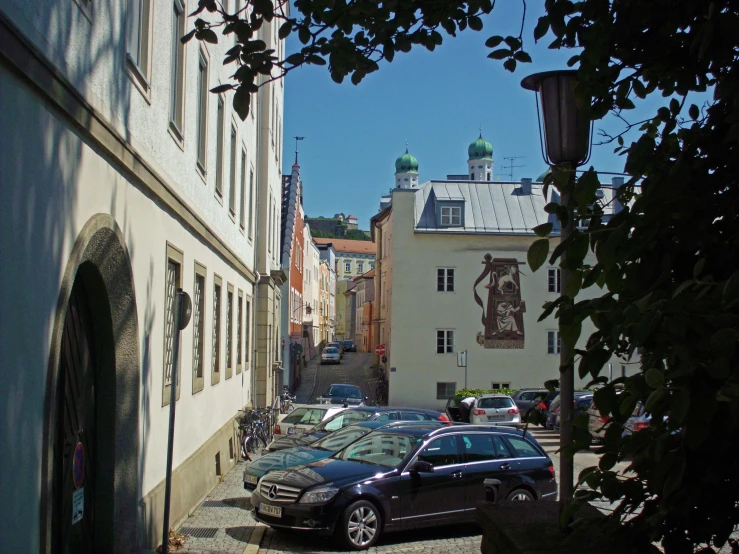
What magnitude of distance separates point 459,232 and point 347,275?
114 metres

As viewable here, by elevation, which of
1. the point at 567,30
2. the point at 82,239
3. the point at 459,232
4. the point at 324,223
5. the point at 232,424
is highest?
the point at 324,223

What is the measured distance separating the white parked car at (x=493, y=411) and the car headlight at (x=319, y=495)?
20.3 meters

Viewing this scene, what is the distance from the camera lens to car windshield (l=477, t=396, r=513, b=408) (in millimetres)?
30422

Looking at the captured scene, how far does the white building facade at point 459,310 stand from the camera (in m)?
42.8

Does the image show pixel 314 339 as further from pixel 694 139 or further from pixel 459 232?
pixel 694 139

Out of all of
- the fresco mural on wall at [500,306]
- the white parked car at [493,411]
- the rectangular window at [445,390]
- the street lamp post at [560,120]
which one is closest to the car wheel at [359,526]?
the street lamp post at [560,120]

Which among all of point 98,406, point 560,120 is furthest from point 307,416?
point 560,120

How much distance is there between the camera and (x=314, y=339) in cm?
8569

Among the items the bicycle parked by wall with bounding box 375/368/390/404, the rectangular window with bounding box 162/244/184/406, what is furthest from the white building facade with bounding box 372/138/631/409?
the rectangular window with bounding box 162/244/184/406

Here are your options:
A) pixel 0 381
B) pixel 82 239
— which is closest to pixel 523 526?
pixel 0 381

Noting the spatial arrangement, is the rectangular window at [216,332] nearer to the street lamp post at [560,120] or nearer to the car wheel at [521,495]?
the car wheel at [521,495]

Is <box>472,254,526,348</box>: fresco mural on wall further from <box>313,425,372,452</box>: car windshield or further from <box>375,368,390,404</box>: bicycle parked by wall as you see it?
<box>313,425,372,452</box>: car windshield

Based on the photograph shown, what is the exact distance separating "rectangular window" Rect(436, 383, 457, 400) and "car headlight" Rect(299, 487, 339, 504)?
33.0 m

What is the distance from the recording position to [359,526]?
10188 mm
